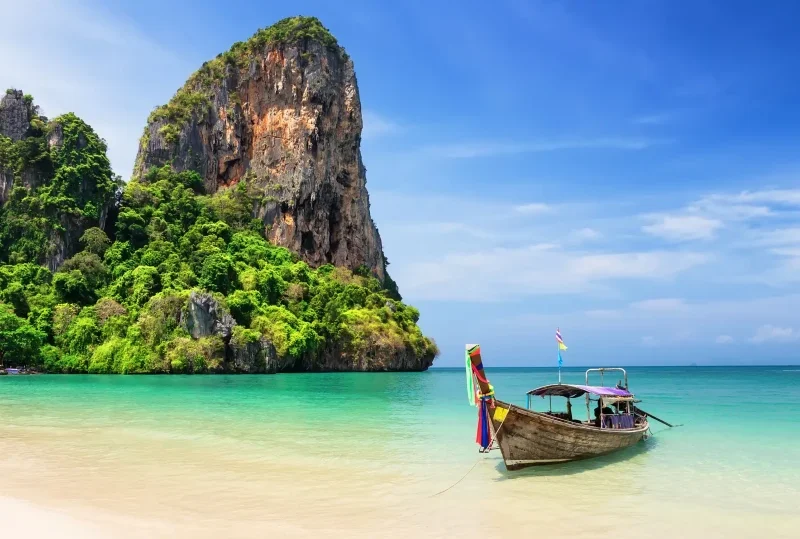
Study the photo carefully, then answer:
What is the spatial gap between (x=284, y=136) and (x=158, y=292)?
29.2m

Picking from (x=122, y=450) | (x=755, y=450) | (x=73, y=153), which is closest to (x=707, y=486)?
(x=755, y=450)

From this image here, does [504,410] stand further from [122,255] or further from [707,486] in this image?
[122,255]

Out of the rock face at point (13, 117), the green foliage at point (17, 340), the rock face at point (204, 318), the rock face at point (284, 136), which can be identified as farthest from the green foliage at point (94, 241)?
the rock face at point (284, 136)

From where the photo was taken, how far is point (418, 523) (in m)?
8.38

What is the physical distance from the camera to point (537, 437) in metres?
11.6

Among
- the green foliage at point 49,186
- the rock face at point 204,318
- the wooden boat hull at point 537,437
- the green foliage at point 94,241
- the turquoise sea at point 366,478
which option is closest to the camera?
the turquoise sea at point 366,478

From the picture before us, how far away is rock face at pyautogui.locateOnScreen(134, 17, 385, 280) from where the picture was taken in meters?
70.1

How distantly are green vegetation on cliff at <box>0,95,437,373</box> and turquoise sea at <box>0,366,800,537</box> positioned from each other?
86.8ft

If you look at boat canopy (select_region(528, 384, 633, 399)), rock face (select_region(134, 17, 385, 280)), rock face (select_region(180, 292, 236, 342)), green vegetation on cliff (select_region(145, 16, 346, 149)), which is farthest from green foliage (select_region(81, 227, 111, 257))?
boat canopy (select_region(528, 384, 633, 399))

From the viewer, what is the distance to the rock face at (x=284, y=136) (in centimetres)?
7006

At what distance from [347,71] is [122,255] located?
38.6 meters

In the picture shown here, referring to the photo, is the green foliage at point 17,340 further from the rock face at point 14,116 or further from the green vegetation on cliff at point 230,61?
the green vegetation on cliff at point 230,61

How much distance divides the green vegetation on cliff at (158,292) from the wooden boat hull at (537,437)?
37.9 metres

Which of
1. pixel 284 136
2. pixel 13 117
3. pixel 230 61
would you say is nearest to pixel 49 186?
pixel 13 117
